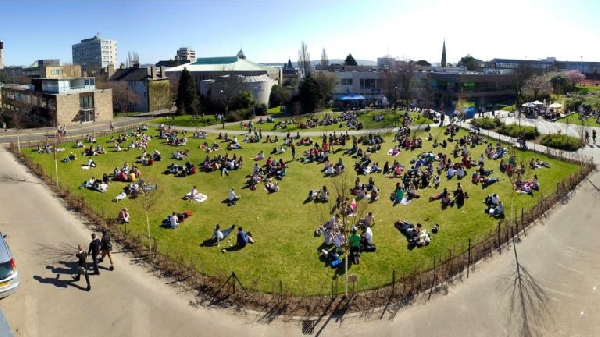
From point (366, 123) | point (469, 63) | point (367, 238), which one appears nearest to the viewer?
point (367, 238)

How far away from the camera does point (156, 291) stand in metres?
14.6

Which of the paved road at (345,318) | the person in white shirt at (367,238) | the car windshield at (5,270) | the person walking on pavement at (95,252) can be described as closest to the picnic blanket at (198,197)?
the paved road at (345,318)

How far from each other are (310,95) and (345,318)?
51.3 meters

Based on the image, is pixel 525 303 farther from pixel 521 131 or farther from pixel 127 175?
pixel 521 131

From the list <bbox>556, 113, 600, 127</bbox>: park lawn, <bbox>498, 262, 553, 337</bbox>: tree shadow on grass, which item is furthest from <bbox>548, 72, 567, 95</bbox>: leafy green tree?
<bbox>498, 262, 553, 337</bbox>: tree shadow on grass

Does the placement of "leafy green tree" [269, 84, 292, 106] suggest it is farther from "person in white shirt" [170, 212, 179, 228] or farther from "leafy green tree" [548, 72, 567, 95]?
"person in white shirt" [170, 212, 179, 228]

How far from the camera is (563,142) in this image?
37.7 meters

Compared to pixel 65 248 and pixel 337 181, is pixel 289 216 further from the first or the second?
pixel 65 248

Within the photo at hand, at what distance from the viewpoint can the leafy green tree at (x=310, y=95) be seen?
204 ft

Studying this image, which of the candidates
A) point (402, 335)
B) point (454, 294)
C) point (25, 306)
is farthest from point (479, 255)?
point (25, 306)

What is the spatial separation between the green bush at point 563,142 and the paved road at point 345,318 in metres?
22.0

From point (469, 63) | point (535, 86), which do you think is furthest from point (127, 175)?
point (469, 63)

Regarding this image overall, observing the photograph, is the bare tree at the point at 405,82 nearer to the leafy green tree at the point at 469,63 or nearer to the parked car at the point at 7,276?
the leafy green tree at the point at 469,63

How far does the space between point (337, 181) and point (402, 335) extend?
15.9 meters
